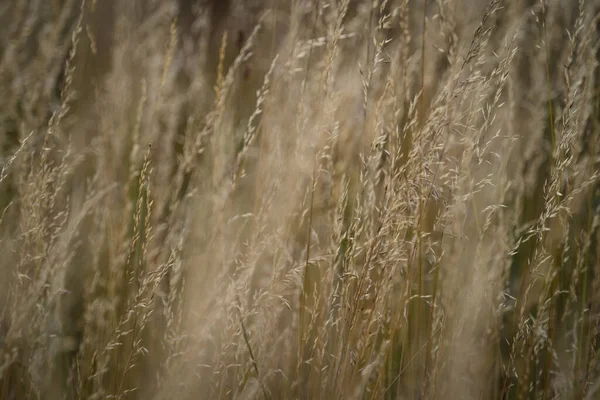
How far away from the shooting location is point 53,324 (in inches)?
64.1

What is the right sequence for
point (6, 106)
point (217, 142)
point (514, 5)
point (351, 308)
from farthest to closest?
point (514, 5) < point (6, 106) < point (217, 142) < point (351, 308)

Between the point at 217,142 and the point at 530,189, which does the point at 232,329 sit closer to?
the point at 217,142

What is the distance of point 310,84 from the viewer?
2.10 metres

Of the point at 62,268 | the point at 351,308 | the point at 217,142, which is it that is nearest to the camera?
the point at 351,308

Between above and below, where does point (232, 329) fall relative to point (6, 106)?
below

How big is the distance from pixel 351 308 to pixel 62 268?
837 mm

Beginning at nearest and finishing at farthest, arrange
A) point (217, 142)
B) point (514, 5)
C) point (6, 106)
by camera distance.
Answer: point (217, 142), point (6, 106), point (514, 5)

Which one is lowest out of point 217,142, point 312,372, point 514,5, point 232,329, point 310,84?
point 312,372

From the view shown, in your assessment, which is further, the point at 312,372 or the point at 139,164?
the point at 139,164

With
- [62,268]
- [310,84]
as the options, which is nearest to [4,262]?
[62,268]

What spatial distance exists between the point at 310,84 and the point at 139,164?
3.08 feet

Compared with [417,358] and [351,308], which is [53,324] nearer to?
[351,308]

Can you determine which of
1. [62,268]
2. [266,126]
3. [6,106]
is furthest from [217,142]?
[6,106]

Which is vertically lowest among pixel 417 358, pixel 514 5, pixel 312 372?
pixel 417 358
